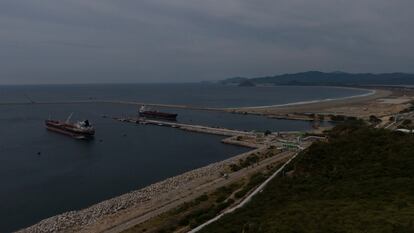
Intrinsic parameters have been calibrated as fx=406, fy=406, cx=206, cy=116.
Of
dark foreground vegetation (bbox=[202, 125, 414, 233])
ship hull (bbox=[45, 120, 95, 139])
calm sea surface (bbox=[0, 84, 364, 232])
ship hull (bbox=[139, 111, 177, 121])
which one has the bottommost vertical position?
calm sea surface (bbox=[0, 84, 364, 232])

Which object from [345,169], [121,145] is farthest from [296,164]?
[121,145]

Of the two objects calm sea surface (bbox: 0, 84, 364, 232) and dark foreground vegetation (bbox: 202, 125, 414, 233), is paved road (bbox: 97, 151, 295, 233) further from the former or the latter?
calm sea surface (bbox: 0, 84, 364, 232)

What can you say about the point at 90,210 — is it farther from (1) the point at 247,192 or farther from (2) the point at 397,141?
(2) the point at 397,141

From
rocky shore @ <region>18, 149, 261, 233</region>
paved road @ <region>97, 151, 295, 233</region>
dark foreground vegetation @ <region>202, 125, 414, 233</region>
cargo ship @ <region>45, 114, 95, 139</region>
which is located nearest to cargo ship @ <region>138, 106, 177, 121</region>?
cargo ship @ <region>45, 114, 95, 139</region>

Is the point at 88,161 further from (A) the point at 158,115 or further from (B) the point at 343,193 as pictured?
(A) the point at 158,115

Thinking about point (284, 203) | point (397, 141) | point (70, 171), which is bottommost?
point (70, 171)

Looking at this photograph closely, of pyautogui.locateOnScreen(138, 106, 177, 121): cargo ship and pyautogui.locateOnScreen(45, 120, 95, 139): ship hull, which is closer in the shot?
pyautogui.locateOnScreen(45, 120, 95, 139): ship hull

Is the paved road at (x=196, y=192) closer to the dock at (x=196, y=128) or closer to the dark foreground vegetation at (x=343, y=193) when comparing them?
the dark foreground vegetation at (x=343, y=193)
